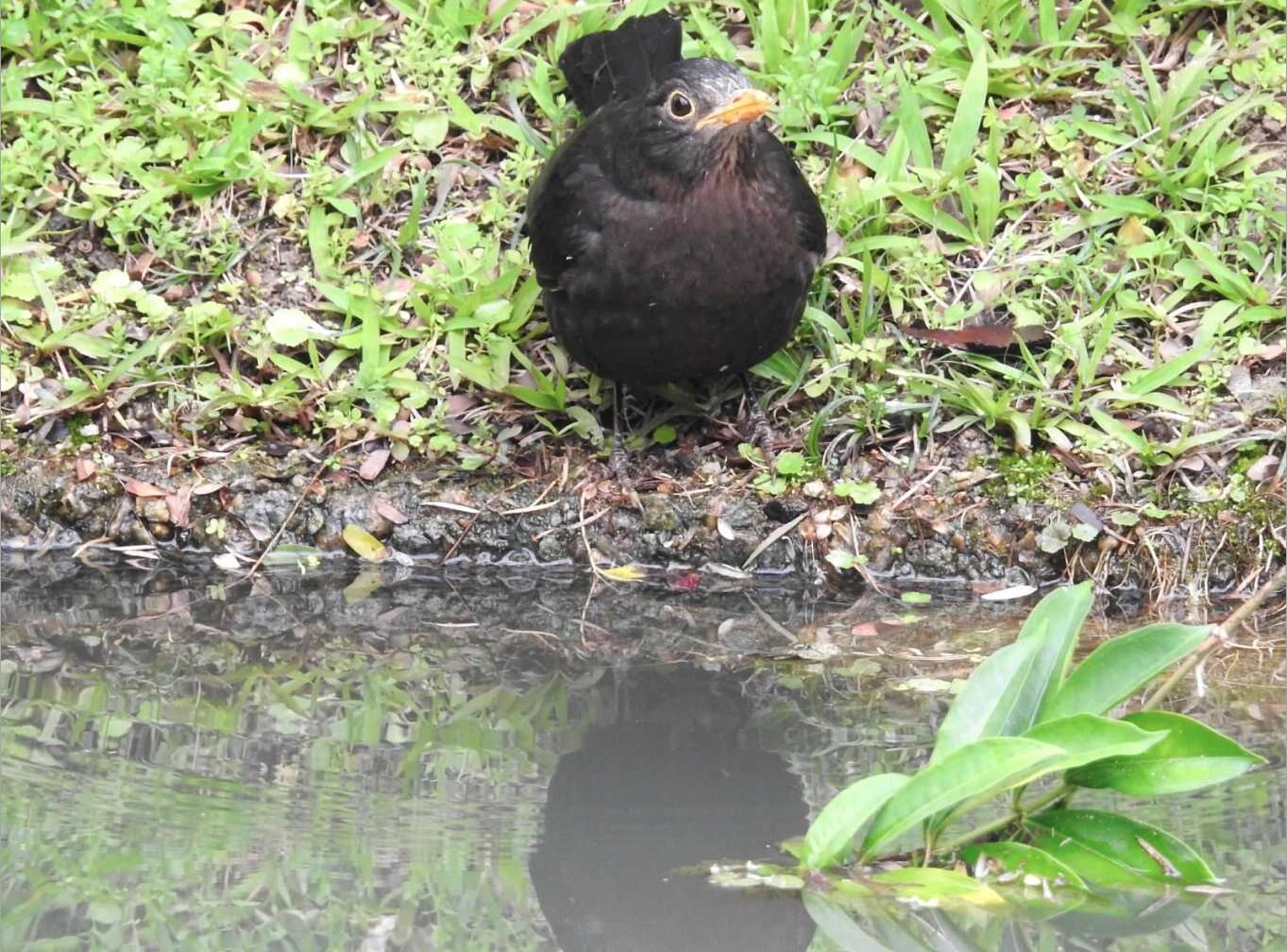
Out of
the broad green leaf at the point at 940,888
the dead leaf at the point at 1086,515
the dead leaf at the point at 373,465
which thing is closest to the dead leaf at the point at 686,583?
the dead leaf at the point at 373,465

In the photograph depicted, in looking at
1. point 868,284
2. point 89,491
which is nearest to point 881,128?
point 868,284

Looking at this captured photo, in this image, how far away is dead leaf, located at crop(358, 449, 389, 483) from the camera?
5066 mm

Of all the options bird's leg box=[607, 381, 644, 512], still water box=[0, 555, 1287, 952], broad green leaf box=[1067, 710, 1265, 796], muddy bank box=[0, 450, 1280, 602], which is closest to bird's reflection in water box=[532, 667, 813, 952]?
still water box=[0, 555, 1287, 952]

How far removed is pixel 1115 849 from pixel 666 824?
905mm

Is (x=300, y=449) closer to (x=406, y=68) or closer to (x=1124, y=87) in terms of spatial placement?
(x=406, y=68)

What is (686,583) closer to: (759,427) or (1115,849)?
(759,427)

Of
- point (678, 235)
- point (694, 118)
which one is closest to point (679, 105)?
point (694, 118)

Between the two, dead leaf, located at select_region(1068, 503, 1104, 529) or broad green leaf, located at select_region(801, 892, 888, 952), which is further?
dead leaf, located at select_region(1068, 503, 1104, 529)

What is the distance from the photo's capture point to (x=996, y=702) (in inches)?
119

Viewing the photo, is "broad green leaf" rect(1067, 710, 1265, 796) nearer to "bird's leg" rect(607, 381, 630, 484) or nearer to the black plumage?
the black plumage

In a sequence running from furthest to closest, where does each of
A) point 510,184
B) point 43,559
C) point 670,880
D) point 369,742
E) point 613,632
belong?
point 510,184
point 43,559
point 613,632
point 369,742
point 670,880

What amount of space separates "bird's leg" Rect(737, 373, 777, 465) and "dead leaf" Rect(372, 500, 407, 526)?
1.13 meters

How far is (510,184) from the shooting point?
5578mm

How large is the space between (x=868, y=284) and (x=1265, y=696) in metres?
1.89
